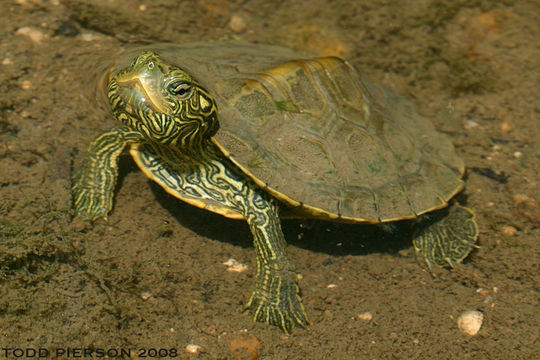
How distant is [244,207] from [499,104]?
4.08 m

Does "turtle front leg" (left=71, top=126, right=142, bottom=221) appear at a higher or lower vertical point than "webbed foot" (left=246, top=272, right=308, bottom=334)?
higher

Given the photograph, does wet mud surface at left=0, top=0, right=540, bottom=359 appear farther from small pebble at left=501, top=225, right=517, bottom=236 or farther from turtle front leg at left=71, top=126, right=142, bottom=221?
turtle front leg at left=71, top=126, right=142, bottom=221

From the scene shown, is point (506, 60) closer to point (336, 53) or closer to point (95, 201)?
point (336, 53)

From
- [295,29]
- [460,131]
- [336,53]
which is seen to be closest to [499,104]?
[460,131]

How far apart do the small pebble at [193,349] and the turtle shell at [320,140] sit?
5.04ft

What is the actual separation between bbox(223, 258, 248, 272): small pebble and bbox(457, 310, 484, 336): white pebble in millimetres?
2144

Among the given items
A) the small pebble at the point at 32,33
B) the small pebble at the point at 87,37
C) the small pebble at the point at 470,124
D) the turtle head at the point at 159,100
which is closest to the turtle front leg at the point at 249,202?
the turtle head at the point at 159,100

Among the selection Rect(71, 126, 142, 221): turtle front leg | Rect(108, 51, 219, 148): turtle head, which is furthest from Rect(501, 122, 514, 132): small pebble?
Rect(71, 126, 142, 221): turtle front leg

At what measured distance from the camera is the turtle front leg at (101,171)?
510 centimetres

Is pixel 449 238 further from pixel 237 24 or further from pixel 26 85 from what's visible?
pixel 26 85

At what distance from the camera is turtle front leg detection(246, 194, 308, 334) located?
4633mm

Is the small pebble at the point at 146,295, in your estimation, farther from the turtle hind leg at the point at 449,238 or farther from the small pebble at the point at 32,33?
the small pebble at the point at 32,33

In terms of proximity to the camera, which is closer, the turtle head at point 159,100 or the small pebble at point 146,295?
the turtle head at point 159,100

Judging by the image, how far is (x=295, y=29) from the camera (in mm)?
7516
